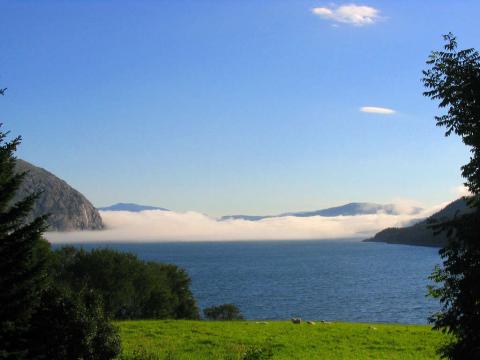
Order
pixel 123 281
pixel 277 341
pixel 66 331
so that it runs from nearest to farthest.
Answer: pixel 66 331
pixel 277 341
pixel 123 281

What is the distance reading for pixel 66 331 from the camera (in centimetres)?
2202

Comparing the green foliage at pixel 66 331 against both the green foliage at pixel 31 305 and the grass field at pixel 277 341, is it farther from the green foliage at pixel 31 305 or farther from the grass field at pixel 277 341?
the grass field at pixel 277 341

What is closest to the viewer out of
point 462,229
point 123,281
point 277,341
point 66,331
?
point 462,229

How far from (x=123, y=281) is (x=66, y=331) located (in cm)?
5015

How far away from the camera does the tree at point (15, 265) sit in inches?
807

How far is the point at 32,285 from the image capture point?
70.0 feet

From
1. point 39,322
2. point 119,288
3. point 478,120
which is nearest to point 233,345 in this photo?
point 39,322

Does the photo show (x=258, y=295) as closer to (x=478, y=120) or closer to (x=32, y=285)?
(x=32, y=285)

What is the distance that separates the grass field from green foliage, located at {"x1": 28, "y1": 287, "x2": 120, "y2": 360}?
7.36 ft

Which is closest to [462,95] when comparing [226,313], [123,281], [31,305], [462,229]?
[462,229]

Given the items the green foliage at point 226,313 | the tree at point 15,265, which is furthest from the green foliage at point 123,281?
the tree at point 15,265

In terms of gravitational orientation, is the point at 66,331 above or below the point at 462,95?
below

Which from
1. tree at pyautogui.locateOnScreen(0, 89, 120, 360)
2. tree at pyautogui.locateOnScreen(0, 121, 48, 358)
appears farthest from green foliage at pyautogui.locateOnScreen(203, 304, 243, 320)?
tree at pyautogui.locateOnScreen(0, 121, 48, 358)

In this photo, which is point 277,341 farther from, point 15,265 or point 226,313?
point 226,313
